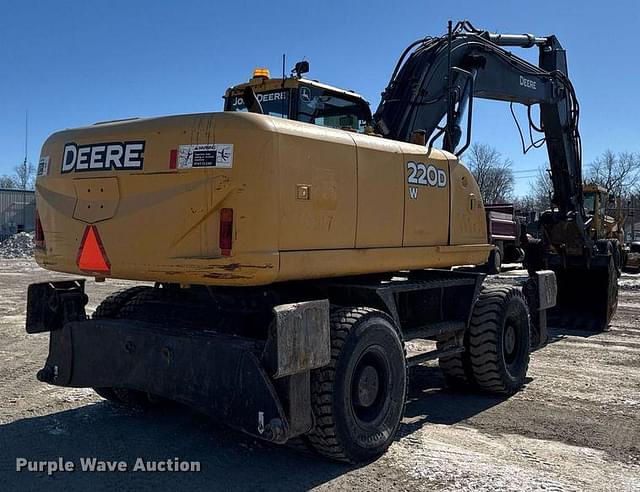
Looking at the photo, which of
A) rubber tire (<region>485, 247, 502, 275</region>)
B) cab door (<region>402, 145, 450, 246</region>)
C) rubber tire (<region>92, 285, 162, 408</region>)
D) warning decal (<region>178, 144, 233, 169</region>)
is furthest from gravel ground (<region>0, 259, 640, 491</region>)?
warning decal (<region>178, 144, 233, 169</region>)

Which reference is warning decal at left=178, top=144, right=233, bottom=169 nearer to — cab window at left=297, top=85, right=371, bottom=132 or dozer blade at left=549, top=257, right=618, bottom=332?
cab window at left=297, top=85, right=371, bottom=132

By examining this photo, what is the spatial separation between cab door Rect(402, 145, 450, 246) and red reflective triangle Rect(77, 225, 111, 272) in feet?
7.74

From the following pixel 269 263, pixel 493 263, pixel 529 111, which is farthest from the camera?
pixel 529 111

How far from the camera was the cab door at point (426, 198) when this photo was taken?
556 cm

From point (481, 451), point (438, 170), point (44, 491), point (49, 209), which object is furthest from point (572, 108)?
point (44, 491)

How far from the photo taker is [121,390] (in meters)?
5.85

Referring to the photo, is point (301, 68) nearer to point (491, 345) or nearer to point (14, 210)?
point (491, 345)

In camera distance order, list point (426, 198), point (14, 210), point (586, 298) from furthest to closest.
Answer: point (14, 210) < point (586, 298) < point (426, 198)

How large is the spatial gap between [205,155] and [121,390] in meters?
2.63

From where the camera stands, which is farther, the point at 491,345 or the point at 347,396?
the point at 491,345

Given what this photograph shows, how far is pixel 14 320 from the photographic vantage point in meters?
11.0

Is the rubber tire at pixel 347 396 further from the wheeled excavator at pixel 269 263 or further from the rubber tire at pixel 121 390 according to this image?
the rubber tire at pixel 121 390

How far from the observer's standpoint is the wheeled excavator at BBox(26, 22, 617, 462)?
4234mm

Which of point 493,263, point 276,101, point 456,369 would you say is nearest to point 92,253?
point 276,101
